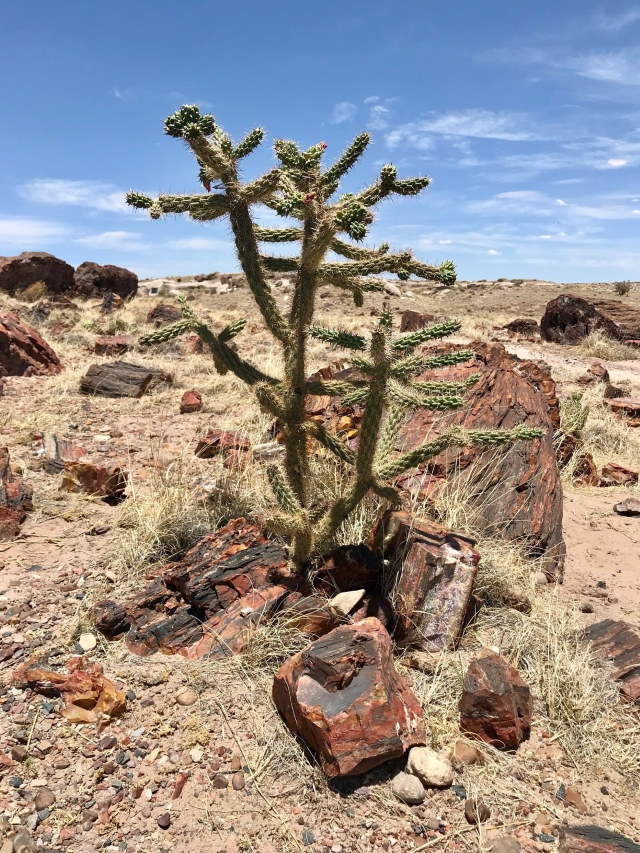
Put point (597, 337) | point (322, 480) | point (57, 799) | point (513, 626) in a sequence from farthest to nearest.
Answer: point (597, 337), point (322, 480), point (513, 626), point (57, 799)

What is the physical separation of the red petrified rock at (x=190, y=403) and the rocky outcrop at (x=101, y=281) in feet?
50.7

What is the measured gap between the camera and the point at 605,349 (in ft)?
47.6

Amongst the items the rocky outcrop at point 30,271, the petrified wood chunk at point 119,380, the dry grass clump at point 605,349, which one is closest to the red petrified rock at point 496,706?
the petrified wood chunk at point 119,380

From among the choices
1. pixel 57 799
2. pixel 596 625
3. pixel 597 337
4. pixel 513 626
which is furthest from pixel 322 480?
pixel 597 337

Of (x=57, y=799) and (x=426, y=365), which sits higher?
(x=426, y=365)

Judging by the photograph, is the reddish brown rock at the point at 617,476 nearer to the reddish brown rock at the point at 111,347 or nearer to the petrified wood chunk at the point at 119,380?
the petrified wood chunk at the point at 119,380

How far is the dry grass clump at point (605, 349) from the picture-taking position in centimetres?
1439

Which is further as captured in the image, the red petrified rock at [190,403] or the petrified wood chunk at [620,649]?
the red petrified rock at [190,403]

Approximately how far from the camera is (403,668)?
10.3ft

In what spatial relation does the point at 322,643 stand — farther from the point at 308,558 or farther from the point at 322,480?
the point at 322,480

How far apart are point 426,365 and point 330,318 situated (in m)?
15.0

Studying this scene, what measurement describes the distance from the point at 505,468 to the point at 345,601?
2051 mm

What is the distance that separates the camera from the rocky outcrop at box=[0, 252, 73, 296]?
1984 cm

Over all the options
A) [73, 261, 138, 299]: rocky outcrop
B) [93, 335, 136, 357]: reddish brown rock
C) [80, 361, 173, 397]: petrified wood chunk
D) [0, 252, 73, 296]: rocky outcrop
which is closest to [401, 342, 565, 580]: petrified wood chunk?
[80, 361, 173, 397]: petrified wood chunk
